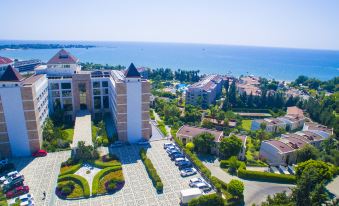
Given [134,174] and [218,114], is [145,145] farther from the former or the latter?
[218,114]

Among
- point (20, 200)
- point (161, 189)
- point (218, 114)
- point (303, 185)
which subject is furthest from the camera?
point (218, 114)

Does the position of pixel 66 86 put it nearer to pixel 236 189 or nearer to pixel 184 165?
pixel 184 165

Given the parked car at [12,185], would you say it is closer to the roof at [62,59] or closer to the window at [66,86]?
the window at [66,86]

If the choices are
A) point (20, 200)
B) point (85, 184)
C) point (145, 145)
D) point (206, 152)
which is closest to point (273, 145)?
point (206, 152)

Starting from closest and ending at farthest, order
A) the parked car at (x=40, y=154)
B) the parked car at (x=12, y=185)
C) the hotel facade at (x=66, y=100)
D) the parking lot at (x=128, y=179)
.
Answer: the parking lot at (x=128, y=179) < the parked car at (x=12, y=185) < the hotel facade at (x=66, y=100) < the parked car at (x=40, y=154)

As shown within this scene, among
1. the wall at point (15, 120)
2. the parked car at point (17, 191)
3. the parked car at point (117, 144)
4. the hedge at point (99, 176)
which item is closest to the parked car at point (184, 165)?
the hedge at point (99, 176)

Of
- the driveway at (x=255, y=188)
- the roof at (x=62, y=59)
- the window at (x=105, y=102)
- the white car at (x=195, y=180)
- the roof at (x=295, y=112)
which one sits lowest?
the driveway at (x=255, y=188)

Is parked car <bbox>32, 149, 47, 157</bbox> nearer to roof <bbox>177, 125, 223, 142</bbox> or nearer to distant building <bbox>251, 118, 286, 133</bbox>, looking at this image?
roof <bbox>177, 125, 223, 142</bbox>
